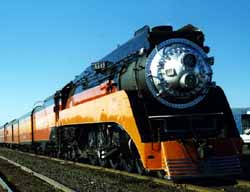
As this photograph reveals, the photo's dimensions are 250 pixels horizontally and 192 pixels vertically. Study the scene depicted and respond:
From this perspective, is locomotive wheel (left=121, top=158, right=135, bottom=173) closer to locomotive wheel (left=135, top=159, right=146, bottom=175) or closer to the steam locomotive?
the steam locomotive

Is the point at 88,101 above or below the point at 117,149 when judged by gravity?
above

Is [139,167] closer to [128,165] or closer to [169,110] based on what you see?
[128,165]

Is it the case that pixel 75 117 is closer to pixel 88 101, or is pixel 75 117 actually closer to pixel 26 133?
pixel 88 101

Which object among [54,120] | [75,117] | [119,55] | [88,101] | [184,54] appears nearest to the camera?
[184,54]

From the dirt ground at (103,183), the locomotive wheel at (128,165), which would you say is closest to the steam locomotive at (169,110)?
the locomotive wheel at (128,165)

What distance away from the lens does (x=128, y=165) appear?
14.0 metres

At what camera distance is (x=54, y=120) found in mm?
23062

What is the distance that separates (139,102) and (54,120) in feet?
38.3

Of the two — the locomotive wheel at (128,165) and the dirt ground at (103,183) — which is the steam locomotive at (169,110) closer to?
the locomotive wheel at (128,165)

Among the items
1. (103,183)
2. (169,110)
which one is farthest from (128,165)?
(169,110)

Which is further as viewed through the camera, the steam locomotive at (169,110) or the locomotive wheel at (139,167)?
the locomotive wheel at (139,167)

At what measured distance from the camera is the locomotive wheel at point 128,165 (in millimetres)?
13672

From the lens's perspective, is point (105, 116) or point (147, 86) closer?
point (147, 86)

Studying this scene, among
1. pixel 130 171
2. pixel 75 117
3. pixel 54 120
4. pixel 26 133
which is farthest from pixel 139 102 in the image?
pixel 26 133
